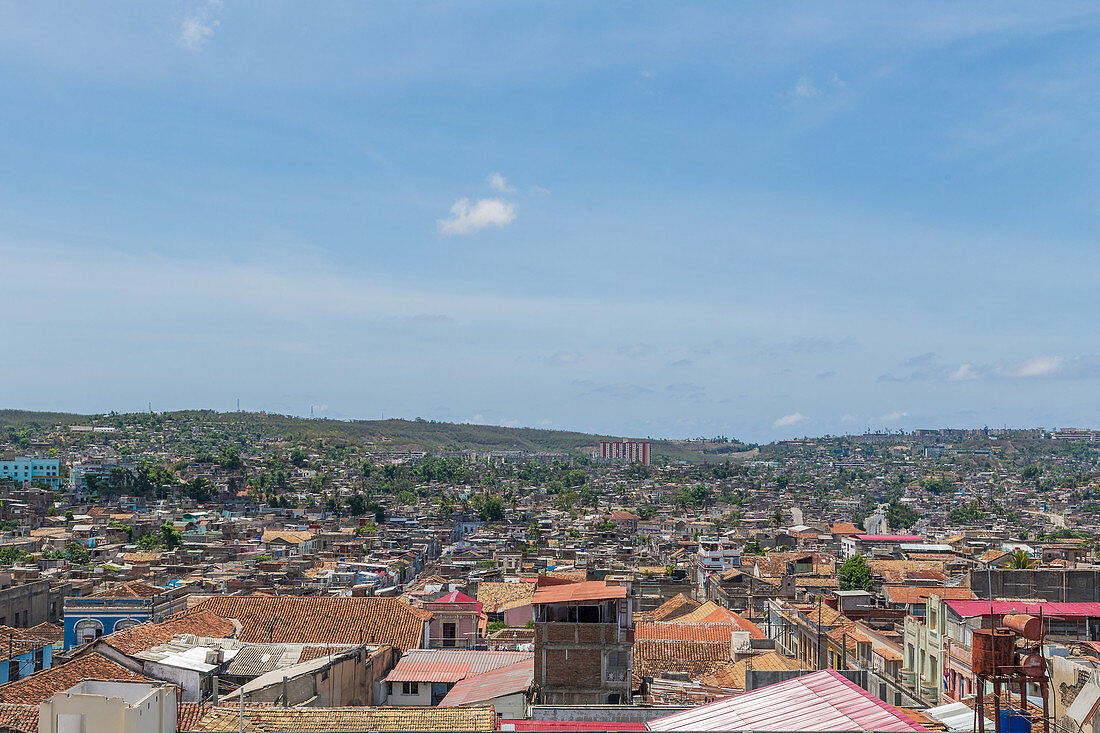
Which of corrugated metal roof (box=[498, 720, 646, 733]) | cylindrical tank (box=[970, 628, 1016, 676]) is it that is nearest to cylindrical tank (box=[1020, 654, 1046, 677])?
cylindrical tank (box=[970, 628, 1016, 676])

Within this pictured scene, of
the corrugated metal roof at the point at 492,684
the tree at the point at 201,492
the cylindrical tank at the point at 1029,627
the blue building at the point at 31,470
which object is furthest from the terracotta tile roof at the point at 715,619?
the blue building at the point at 31,470

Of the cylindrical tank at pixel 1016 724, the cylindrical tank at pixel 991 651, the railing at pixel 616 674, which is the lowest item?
the railing at pixel 616 674

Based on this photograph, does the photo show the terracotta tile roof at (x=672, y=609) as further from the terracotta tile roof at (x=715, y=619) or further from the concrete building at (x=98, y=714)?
the concrete building at (x=98, y=714)

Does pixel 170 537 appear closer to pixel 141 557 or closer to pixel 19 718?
pixel 141 557

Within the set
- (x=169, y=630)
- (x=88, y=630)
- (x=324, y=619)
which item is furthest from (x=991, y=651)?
(x=88, y=630)

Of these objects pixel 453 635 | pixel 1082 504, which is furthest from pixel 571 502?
pixel 453 635

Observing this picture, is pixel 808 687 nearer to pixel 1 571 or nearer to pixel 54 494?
pixel 1 571
